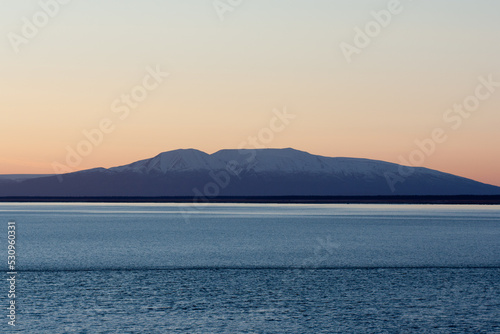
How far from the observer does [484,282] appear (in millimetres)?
29344

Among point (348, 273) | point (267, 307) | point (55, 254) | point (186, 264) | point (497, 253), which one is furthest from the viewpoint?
point (497, 253)

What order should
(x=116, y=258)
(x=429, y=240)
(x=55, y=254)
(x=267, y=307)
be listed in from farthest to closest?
(x=429, y=240) → (x=55, y=254) → (x=116, y=258) → (x=267, y=307)

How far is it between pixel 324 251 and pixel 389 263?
27.8 ft

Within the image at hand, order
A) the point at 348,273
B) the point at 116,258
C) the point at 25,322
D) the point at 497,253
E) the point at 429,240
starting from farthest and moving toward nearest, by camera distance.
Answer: the point at 429,240, the point at 497,253, the point at 116,258, the point at 348,273, the point at 25,322

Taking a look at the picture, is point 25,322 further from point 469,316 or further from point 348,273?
point 348,273

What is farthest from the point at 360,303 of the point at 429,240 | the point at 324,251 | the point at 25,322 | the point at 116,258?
the point at 429,240

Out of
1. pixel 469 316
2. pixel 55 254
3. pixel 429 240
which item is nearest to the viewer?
pixel 469 316

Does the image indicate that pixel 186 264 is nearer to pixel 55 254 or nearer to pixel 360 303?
pixel 55 254

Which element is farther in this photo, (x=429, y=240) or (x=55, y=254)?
(x=429, y=240)

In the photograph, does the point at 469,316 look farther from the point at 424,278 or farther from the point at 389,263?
the point at 389,263

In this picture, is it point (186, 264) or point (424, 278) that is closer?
point (424, 278)

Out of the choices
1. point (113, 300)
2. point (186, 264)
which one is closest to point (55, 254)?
point (186, 264)

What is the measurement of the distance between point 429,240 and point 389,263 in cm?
2180

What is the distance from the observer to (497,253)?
1802 inches
